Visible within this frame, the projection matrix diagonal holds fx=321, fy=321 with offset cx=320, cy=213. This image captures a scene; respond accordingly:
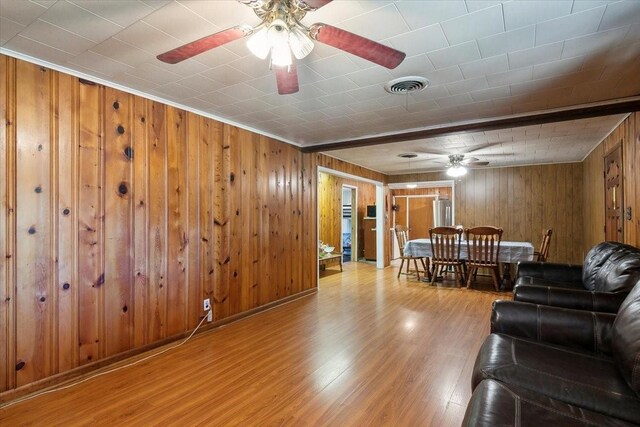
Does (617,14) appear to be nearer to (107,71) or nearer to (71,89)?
(107,71)

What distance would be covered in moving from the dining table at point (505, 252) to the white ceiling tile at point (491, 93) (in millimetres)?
2893

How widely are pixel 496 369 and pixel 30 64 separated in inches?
128

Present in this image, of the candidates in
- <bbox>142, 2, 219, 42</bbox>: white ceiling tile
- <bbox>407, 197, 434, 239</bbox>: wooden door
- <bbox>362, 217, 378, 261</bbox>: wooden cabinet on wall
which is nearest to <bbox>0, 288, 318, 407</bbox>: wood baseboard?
<bbox>142, 2, 219, 42</bbox>: white ceiling tile

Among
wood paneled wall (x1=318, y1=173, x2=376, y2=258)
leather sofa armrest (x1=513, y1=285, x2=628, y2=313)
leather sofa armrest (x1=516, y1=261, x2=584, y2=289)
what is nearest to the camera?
leather sofa armrest (x1=513, y1=285, x2=628, y2=313)

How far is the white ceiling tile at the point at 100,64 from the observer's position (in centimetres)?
214

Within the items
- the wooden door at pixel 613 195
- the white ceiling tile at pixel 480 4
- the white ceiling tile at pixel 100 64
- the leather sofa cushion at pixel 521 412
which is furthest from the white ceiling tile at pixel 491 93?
the white ceiling tile at pixel 100 64

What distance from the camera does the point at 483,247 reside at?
5066mm

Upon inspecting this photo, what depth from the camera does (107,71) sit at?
2.33 meters

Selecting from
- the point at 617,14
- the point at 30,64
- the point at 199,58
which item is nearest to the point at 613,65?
the point at 617,14

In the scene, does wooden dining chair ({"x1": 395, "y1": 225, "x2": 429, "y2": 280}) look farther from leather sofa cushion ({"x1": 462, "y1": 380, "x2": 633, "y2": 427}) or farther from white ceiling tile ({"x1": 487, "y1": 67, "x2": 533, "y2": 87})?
leather sofa cushion ({"x1": 462, "y1": 380, "x2": 633, "y2": 427})

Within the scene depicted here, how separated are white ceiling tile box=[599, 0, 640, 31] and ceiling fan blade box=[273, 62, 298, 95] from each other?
163cm

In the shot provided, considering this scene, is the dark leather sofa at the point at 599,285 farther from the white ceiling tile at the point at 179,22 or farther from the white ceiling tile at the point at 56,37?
the white ceiling tile at the point at 56,37

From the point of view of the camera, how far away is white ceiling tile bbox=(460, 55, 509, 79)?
217 cm

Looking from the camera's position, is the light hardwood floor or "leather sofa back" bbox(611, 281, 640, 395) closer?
"leather sofa back" bbox(611, 281, 640, 395)
